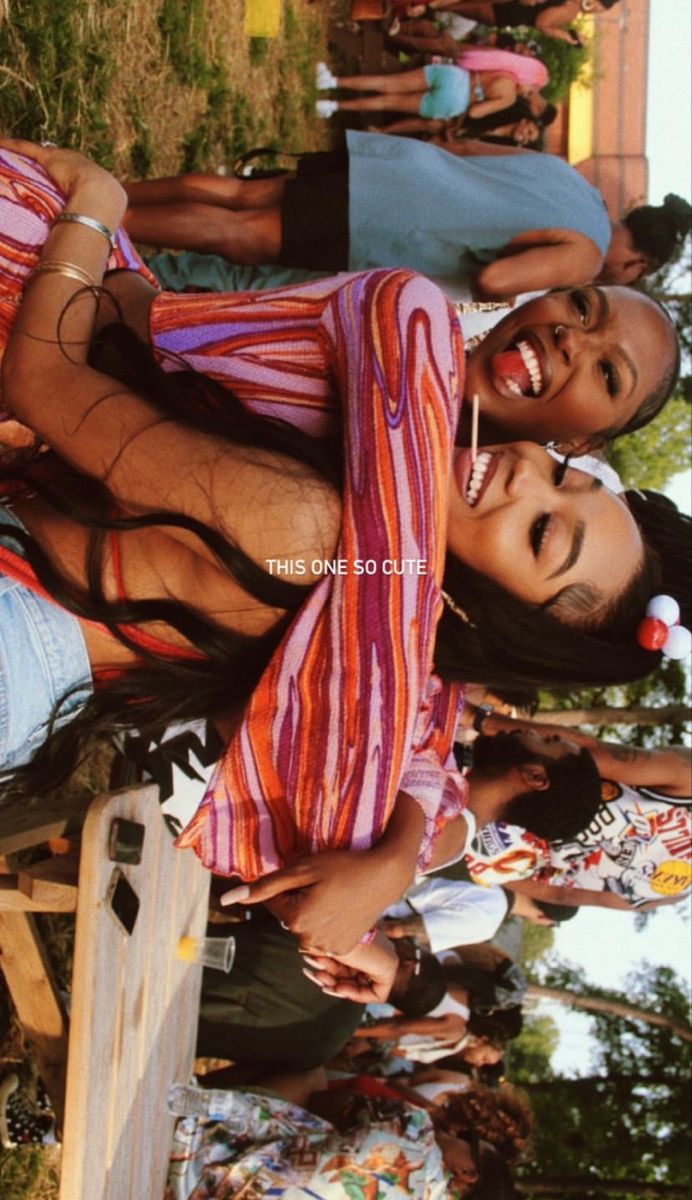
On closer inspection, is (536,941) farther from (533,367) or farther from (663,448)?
(533,367)

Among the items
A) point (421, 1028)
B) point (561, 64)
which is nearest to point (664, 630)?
point (421, 1028)

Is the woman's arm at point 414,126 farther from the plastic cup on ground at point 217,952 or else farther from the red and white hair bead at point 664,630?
the red and white hair bead at point 664,630

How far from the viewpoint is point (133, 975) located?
3.10 meters

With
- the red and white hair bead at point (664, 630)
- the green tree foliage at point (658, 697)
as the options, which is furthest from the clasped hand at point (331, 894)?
the green tree foliage at point (658, 697)

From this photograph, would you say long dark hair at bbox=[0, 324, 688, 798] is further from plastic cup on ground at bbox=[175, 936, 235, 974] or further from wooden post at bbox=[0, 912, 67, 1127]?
plastic cup on ground at bbox=[175, 936, 235, 974]

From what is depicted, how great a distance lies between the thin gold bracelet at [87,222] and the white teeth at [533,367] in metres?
1.23

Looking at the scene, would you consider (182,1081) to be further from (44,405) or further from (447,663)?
(44,405)

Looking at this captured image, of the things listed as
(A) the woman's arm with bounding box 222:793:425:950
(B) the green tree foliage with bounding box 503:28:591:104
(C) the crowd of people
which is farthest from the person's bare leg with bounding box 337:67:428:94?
(A) the woman's arm with bounding box 222:793:425:950

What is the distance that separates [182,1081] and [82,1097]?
4.03 feet

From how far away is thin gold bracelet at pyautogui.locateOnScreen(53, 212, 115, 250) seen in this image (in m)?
1.93

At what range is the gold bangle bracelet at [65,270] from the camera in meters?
1.84

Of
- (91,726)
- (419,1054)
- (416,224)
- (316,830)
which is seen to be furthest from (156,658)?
(419,1054)

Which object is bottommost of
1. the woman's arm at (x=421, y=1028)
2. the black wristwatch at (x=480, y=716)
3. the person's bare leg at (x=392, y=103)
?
the woman's arm at (x=421, y=1028)

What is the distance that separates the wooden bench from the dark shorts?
7.34 feet
